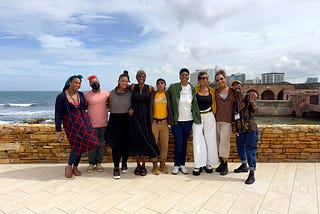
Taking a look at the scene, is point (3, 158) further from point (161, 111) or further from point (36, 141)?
point (161, 111)

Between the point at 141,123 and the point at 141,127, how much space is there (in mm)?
64

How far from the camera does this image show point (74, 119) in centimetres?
338

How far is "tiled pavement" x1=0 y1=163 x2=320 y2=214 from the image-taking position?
2.50m

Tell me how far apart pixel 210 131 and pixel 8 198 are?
2.91 m

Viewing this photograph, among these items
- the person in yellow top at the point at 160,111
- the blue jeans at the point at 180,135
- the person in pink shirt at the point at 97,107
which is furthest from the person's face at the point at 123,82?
the blue jeans at the point at 180,135

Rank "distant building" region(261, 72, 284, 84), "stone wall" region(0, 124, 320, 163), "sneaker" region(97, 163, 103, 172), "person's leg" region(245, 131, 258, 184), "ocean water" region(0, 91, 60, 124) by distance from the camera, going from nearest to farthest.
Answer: "person's leg" region(245, 131, 258, 184), "sneaker" region(97, 163, 103, 172), "stone wall" region(0, 124, 320, 163), "ocean water" region(0, 91, 60, 124), "distant building" region(261, 72, 284, 84)

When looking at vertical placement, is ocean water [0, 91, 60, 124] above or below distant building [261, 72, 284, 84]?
below

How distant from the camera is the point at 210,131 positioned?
355 cm

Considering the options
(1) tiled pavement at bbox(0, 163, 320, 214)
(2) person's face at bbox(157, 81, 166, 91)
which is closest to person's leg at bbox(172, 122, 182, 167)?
(1) tiled pavement at bbox(0, 163, 320, 214)

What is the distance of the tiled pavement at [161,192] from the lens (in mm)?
2496

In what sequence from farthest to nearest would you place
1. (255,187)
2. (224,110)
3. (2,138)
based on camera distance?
(2,138)
(224,110)
(255,187)

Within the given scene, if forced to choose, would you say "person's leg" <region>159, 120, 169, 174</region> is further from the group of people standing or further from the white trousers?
the white trousers

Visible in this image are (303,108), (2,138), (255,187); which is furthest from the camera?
(303,108)

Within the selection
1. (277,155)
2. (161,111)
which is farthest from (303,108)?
(161,111)
